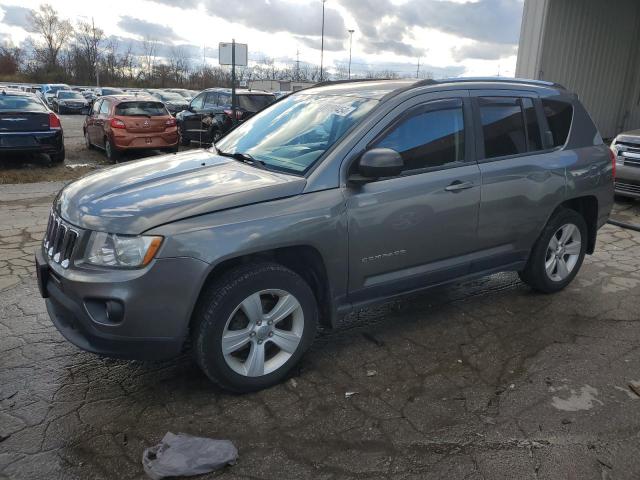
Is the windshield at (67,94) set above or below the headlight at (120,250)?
above

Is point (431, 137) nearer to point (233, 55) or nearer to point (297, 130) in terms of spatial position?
point (297, 130)

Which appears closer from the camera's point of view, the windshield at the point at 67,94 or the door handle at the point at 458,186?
the door handle at the point at 458,186

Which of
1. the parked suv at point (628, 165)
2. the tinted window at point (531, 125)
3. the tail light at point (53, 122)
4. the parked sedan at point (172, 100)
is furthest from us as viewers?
the parked sedan at point (172, 100)

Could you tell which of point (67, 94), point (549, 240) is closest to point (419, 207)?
point (549, 240)

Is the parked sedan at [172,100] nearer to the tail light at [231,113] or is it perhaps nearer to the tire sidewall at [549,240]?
the tail light at [231,113]

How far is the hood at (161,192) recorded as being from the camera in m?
2.80

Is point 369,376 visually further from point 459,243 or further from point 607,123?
point 607,123

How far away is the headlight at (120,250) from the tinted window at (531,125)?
3014 mm

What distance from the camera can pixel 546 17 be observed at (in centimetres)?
1028

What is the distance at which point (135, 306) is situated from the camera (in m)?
2.70

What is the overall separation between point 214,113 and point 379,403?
13.1 metres

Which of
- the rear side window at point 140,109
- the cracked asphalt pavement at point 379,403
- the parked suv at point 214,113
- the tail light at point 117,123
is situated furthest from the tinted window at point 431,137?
the parked suv at point 214,113

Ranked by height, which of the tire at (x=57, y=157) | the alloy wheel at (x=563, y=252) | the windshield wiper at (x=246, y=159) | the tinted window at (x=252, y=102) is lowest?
the tire at (x=57, y=157)

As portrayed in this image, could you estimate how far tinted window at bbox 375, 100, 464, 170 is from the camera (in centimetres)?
353
